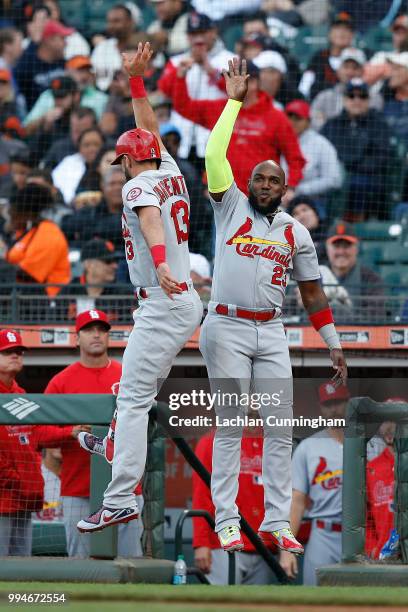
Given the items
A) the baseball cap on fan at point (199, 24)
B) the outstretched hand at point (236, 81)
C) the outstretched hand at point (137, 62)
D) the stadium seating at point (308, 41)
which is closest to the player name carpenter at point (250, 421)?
the outstretched hand at point (236, 81)

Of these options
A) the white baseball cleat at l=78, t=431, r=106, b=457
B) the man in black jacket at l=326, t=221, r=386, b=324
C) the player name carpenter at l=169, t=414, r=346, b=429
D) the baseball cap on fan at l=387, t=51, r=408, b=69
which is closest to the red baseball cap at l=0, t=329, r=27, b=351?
the white baseball cleat at l=78, t=431, r=106, b=457

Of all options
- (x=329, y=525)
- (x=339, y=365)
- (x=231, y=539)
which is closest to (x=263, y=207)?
(x=339, y=365)

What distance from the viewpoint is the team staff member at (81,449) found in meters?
7.04

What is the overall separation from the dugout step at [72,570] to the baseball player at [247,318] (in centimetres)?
67

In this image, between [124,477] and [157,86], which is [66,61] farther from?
[124,477]

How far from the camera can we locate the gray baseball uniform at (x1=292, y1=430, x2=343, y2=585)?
810 cm

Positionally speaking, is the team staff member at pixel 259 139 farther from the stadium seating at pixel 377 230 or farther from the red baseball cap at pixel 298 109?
the red baseball cap at pixel 298 109

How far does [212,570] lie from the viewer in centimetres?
821

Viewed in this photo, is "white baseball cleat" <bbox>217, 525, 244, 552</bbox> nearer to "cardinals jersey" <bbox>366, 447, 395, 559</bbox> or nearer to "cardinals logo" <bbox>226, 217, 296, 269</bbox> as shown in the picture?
"cardinals jersey" <bbox>366, 447, 395, 559</bbox>

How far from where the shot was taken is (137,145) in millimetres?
6375

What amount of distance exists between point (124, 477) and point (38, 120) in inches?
304

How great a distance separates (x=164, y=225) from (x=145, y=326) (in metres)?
0.52

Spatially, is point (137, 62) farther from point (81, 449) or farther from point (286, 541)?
point (286, 541)

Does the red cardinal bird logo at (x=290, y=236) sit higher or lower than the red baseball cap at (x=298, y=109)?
lower
